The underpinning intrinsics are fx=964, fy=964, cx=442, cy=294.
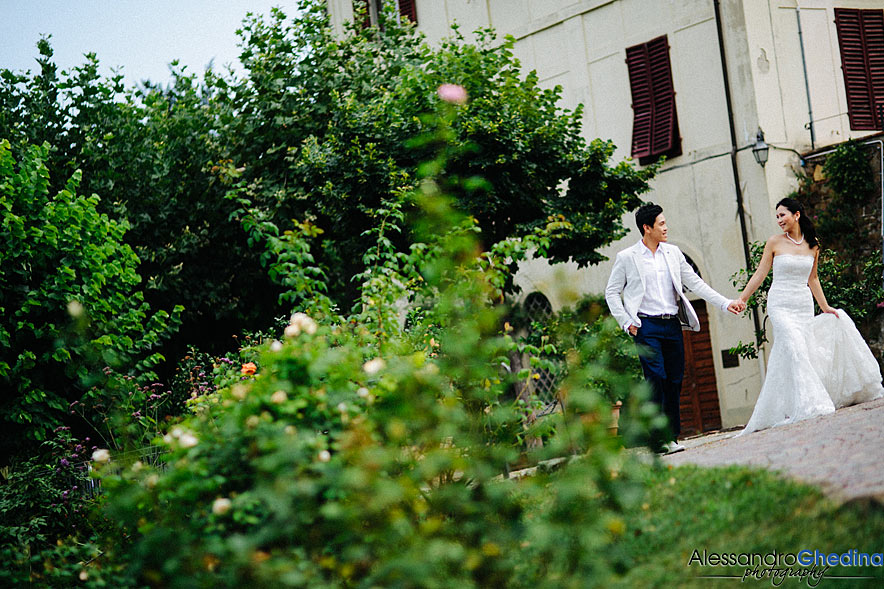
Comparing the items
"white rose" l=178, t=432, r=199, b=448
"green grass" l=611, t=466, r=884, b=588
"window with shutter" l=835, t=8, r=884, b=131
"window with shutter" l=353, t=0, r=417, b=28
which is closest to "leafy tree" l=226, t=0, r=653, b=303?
"window with shutter" l=835, t=8, r=884, b=131

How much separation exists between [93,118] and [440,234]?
50.3ft

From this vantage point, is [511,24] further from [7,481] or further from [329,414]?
[329,414]

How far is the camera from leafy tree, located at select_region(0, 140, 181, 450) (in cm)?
1195

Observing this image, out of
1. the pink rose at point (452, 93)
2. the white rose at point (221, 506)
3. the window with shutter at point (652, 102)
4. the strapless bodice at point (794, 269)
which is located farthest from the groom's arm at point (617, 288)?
the window with shutter at point (652, 102)

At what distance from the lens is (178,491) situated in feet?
12.6

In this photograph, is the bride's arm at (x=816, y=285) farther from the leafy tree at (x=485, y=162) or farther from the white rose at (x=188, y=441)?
the white rose at (x=188, y=441)

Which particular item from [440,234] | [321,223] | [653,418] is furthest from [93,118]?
A: [653,418]

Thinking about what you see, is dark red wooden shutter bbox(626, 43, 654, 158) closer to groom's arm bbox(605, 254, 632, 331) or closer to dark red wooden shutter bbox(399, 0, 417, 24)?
dark red wooden shutter bbox(399, 0, 417, 24)

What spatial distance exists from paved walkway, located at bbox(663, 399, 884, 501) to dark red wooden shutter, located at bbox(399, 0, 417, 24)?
1443cm

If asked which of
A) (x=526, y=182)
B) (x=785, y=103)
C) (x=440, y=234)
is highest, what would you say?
(x=785, y=103)

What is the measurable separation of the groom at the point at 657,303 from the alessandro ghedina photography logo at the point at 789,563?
11.1 feet

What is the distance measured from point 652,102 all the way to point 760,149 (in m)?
2.21

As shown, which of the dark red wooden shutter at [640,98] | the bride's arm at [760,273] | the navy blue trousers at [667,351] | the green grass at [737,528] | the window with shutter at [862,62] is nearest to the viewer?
the green grass at [737,528]

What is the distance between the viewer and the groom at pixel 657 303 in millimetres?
7434
